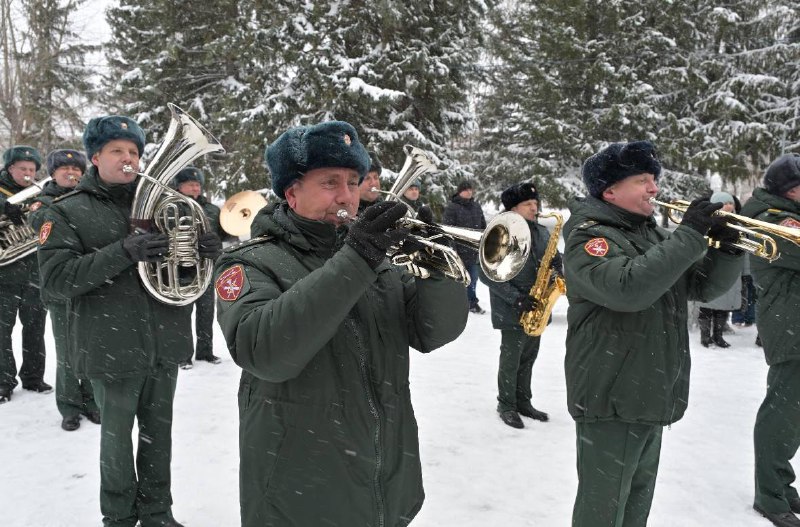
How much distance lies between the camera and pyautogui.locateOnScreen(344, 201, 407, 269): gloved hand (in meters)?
1.56

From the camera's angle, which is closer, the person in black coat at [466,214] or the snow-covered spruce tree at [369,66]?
the person in black coat at [466,214]

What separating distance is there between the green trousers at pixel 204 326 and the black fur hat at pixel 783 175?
587cm

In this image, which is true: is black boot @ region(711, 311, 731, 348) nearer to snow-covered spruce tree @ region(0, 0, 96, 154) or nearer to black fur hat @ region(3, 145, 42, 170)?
black fur hat @ region(3, 145, 42, 170)

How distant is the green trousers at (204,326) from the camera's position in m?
7.28

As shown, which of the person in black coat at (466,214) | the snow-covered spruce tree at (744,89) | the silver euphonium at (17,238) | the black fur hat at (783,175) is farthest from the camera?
the snow-covered spruce tree at (744,89)

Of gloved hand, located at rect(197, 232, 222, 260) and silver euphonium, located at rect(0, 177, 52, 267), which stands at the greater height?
gloved hand, located at rect(197, 232, 222, 260)

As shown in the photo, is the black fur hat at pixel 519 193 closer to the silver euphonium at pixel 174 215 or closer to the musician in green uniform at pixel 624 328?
the musician in green uniform at pixel 624 328

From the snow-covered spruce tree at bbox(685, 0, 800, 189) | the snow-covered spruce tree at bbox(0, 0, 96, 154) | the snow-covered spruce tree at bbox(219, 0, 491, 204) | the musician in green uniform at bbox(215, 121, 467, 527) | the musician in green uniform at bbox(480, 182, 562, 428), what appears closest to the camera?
the musician in green uniform at bbox(215, 121, 467, 527)

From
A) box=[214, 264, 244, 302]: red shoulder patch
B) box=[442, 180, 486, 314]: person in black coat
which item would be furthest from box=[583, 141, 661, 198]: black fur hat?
box=[442, 180, 486, 314]: person in black coat

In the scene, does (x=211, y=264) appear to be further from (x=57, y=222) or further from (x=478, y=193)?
(x=478, y=193)

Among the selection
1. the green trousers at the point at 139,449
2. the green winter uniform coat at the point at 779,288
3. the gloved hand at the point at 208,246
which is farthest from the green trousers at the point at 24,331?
the green winter uniform coat at the point at 779,288

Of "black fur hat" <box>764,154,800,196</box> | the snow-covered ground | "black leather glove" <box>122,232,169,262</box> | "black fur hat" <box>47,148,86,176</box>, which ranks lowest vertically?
the snow-covered ground

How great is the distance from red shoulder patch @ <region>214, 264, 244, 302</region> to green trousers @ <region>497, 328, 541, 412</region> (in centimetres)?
393

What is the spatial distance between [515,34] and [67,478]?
17.0 m
